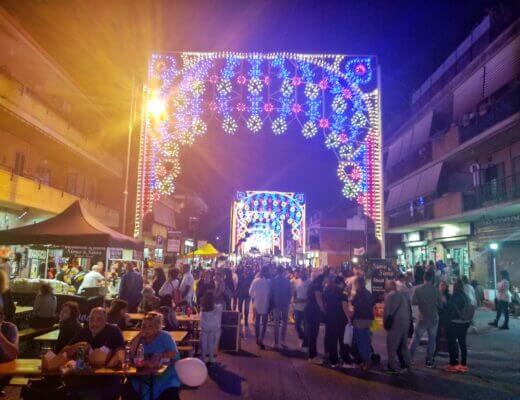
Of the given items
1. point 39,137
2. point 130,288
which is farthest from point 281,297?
point 39,137

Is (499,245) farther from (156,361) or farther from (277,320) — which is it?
(156,361)

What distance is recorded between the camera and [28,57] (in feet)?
66.9

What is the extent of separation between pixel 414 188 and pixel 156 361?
29114mm

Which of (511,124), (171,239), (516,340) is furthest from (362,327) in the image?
(511,124)

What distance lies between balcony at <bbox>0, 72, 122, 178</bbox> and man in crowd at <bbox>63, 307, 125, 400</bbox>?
1443 cm

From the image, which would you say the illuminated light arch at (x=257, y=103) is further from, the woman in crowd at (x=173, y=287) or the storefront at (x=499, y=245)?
the storefront at (x=499, y=245)

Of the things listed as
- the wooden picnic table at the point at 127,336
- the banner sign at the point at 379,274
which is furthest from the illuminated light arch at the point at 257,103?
the wooden picnic table at the point at 127,336

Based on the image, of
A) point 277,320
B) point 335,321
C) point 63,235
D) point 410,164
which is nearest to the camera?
point 335,321

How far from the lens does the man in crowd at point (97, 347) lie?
485 centimetres

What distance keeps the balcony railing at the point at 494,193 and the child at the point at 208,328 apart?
16.6m

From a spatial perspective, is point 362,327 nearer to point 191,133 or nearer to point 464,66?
point 191,133

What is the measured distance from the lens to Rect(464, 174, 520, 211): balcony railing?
20906 mm

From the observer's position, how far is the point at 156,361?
16.3 ft

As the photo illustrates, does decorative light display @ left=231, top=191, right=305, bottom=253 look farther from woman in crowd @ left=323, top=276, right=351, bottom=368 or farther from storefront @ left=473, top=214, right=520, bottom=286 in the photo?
woman in crowd @ left=323, top=276, right=351, bottom=368
